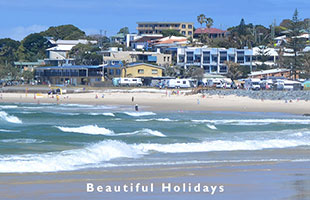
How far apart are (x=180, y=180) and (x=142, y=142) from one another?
865 centimetres

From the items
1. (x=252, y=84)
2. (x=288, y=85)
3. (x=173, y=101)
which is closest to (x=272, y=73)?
(x=252, y=84)

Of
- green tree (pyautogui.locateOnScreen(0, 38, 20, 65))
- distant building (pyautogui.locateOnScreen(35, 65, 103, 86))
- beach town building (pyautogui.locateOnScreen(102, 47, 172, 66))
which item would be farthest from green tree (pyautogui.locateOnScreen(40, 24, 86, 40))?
distant building (pyautogui.locateOnScreen(35, 65, 103, 86))

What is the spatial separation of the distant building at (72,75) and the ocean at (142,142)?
1400 inches

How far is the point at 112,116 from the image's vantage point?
112ft

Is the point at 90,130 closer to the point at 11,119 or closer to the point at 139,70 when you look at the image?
the point at 11,119

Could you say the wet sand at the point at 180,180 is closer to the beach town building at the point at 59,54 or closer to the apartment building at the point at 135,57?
the apartment building at the point at 135,57

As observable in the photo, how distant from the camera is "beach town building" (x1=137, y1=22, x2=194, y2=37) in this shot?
357 ft

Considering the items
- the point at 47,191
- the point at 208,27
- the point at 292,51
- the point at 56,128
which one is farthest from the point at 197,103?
the point at 208,27

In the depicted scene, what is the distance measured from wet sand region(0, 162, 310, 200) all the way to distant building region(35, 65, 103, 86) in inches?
2096

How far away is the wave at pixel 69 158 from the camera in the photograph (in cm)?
1503

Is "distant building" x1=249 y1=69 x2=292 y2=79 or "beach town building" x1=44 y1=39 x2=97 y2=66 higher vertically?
"beach town building" x1=44 y1=39 x2=97 y2=66

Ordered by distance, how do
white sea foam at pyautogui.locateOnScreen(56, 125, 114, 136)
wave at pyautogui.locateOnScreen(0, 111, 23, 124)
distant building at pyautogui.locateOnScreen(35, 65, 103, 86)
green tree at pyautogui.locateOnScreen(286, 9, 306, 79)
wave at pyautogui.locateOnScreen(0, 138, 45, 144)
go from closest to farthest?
wave at pyautogui.locateOnScreen(0, 138, 45, 144) → white sea foam at pyautogui.locateOnScreen(56, 125, 114, 136) → wave at pyautogui.locateOnScreen(0, 111, 23, 124) → green tree at pyautogui.locateOnScreen(286, 9, 306, 79) → distant building at pyautogui.locateOnScreen(35, 65, 103, 86)

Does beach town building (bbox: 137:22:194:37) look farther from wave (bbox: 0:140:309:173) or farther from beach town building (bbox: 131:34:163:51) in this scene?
wave (bbox: 0:140:309:173)

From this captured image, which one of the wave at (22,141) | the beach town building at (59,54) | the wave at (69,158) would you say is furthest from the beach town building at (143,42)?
the wave at (69,158)
